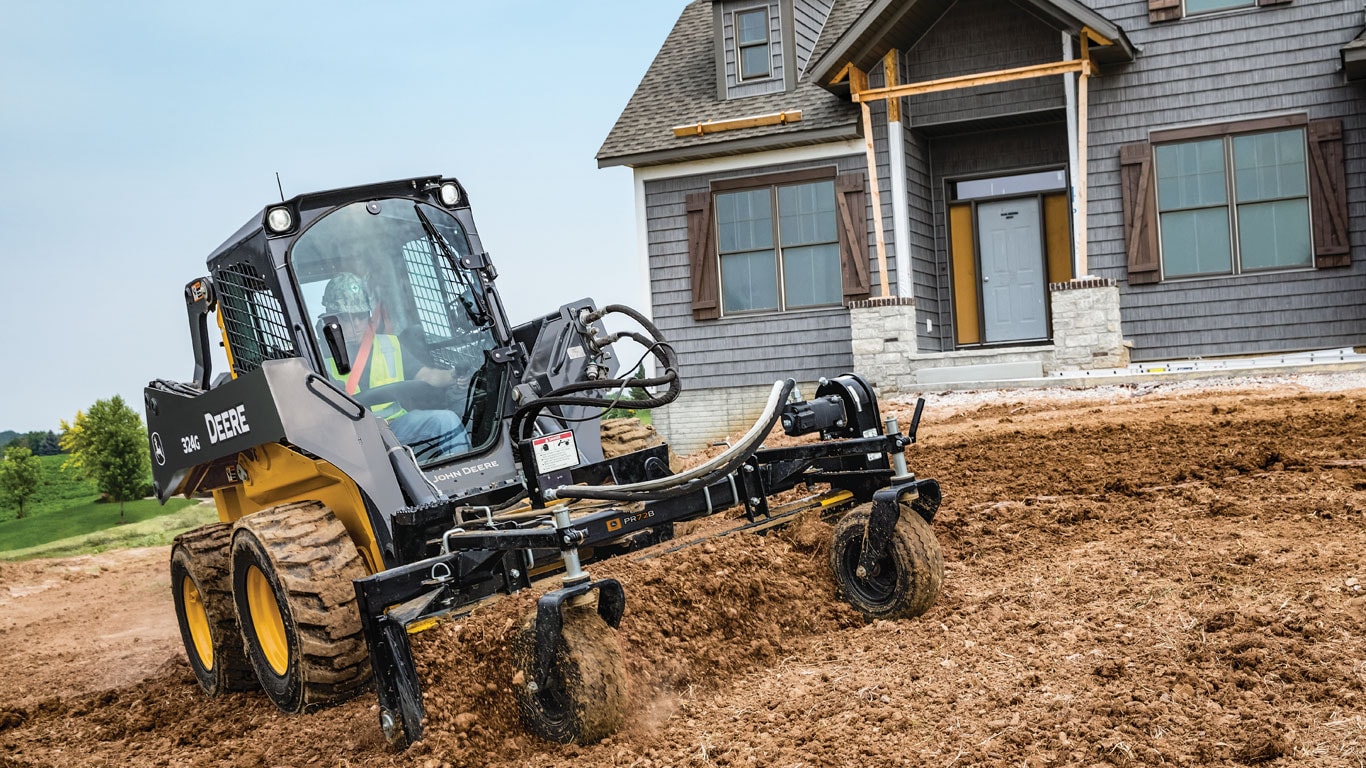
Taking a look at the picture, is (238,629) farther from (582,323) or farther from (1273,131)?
(1273,131)

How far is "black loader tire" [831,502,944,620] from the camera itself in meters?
5.36

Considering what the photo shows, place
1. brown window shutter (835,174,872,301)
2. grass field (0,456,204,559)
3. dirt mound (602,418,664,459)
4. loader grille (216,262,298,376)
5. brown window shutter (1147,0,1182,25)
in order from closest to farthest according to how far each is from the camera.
Answer: 1. loader grille (216,262,298,376)
2. dirt mound (602,418,664,459)
3. brown window shutter (1147,0,1182,25)
4. grass field (0,456,204,559)
5. brown window shutter (835,174,872,301)

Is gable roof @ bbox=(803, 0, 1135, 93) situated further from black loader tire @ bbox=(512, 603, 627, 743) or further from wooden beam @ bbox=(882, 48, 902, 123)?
black loader tire @ bbox=(512, 603, 627, 743)

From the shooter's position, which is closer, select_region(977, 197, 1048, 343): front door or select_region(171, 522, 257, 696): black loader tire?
select_region(171, 522, 257, 696): black loader tire

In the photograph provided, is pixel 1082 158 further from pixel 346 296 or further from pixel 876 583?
pixel 346 296

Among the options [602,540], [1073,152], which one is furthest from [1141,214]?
[602,540]

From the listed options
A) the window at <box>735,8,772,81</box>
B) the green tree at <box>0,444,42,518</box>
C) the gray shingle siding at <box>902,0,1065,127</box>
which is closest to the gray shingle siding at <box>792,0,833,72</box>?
the window at <box>735,8,772,81</box>

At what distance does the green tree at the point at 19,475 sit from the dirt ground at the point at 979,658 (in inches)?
304

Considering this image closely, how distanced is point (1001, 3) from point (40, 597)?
12.8 m

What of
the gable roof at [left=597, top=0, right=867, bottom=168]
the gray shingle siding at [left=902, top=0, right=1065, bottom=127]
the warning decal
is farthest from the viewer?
the gable roof at [left=597, top=0, right=867, bottom=168]

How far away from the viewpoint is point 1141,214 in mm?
14953

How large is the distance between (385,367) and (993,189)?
12.2 meters

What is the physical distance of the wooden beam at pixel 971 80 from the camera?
566 inches

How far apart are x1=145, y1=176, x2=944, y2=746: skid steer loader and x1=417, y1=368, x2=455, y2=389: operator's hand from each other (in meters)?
0.01
